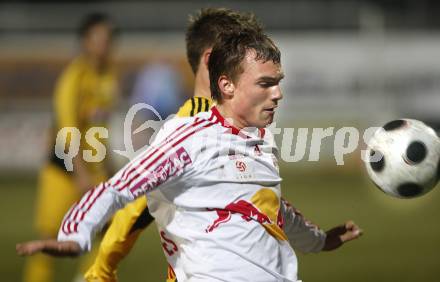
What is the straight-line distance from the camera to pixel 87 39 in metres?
7.98

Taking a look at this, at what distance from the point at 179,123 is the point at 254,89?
36 cm

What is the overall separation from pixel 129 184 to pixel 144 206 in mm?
1156

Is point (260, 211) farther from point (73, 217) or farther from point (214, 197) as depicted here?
point (73, 217)

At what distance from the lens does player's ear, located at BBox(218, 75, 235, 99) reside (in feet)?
12.8

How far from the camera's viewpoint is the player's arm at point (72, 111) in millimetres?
7359

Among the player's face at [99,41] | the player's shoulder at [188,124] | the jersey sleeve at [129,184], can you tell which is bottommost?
the jersey sleeve at [129,184]

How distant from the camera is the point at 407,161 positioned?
4457mm

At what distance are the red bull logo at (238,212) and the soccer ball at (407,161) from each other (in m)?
0.92

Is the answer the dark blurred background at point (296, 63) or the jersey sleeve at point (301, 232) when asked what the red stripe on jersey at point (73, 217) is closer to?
the jersey sleeve at point (301, 232)

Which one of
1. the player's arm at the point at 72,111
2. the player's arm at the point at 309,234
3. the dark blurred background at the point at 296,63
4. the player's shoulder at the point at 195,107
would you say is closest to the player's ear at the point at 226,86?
the player's shoulder at the point at 195,107

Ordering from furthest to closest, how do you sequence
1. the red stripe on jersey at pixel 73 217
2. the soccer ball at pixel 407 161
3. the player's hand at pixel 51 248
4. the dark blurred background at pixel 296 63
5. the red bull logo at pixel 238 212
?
the dark blurred background at pixel 296 63 < the soccer ball at pixel 407 161 < the red bull logo at pixel 238 212 < the red stripe on jersey at pixel 73 217 < the player's hand at pixel 51 248

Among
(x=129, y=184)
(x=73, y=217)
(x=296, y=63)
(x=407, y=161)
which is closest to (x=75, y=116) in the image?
(x=407, y=161)

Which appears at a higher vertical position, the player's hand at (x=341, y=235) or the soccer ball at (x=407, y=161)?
the soccer ball at (x=407, y=161)

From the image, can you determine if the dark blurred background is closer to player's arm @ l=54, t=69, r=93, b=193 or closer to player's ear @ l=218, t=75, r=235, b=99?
player's arm @ l=54, t=69, r=93, b=193
